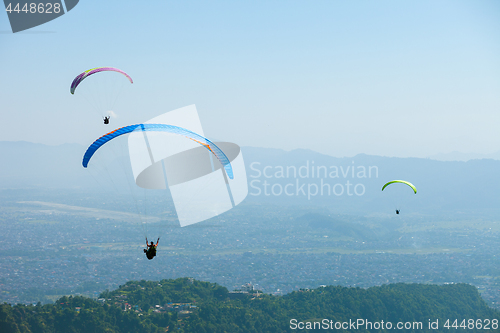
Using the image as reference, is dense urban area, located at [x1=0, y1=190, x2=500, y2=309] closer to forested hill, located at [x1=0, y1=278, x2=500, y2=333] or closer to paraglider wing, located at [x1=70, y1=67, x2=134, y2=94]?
forested hill, located at [x1=0, y1=278, x2=500, y2=333]

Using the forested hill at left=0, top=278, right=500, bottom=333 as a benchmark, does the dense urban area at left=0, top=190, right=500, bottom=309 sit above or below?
above

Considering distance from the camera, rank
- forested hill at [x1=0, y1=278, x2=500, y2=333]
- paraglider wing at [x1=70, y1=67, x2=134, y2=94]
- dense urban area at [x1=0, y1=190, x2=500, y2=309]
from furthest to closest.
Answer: dense urban area at [x1=0, y1=190, x2=500, y2=309] < forested hill at [x1=0, y1=278, x2=500, y2=333] < paraglider wing at [x1=70, y1=67, x2=134, y2=94]

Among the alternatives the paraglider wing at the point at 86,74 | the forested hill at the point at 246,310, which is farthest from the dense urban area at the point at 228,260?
the paraglider wing at the point at 86,74

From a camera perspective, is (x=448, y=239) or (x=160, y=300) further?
(x=448, y=239)

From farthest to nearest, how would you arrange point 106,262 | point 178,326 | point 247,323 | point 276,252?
point 276,252 → point 106,262 → point 247,323 → point 178,326

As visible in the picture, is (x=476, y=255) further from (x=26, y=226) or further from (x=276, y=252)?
(x=26, y=226)

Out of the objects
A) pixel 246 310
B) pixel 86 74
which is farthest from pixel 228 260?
pixel 86 74

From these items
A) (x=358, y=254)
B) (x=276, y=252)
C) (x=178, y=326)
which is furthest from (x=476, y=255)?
(x=178, y=326)

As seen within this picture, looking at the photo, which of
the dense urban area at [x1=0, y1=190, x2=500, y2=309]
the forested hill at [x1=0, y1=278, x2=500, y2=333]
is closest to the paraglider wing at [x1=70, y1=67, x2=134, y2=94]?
the forested hill at [x1=0, y1=278, x2=500, y2=333]

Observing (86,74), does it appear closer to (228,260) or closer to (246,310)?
(246,310)
